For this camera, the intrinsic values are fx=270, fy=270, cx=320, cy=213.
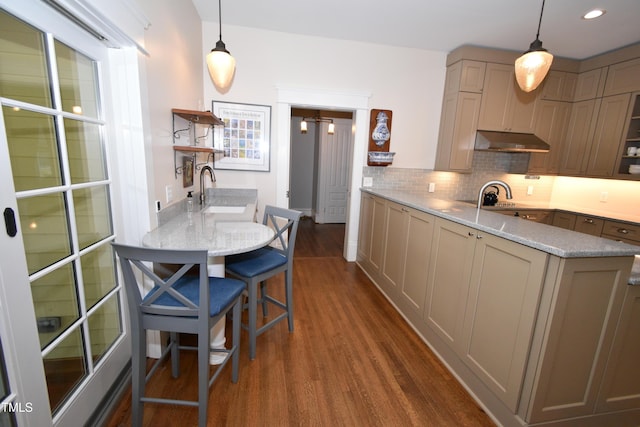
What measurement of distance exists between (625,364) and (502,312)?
2.03 feet

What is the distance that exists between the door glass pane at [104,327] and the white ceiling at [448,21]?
2.74m

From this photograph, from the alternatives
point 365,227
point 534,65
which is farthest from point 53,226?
point 534,65

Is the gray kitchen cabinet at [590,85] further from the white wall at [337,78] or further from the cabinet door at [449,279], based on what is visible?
the cabinet door at [449,279]

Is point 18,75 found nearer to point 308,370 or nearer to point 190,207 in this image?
point 190,207

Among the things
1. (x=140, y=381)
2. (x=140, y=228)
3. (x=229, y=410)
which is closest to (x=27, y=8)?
(x=140, y=228)

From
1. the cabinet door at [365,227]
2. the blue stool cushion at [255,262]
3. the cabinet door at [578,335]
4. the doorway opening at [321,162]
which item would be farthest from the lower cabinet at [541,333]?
the doorway opening at [321,162]

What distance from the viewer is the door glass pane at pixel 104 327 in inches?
54.6

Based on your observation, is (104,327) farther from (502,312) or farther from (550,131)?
(550,131)

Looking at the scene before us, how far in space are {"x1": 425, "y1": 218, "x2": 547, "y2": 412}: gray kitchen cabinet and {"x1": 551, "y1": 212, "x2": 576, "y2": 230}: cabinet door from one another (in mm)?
2700

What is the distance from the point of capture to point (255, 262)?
1.91 meters

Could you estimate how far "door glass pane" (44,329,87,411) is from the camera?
111 cm

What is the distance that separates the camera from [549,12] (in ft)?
8.04

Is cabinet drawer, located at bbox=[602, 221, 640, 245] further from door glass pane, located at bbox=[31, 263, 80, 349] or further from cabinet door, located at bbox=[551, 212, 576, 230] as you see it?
door glass pane, located at bbox=[31, 263, 80, 349]

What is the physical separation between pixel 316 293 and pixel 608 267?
2.16 m
